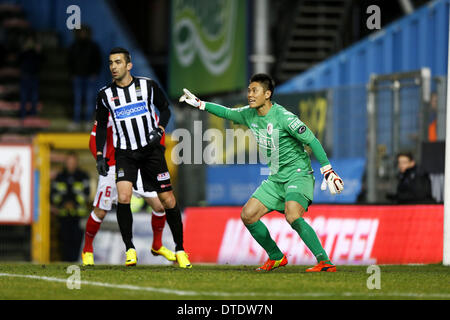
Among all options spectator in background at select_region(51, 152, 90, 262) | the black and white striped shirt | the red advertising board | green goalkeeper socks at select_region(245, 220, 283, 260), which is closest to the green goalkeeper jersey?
green goalkeeper socks at select_region(245, 220, 283, 260)

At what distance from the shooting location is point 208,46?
78.3ft

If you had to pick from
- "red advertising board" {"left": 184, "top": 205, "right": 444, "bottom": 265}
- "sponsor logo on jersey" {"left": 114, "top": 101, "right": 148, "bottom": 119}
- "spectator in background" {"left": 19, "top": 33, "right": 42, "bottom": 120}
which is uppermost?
"spectator in background" {"left": 19, "top": 33, "right": 42, "bottom": 120}

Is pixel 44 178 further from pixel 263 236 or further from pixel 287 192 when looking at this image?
pixel 287 192

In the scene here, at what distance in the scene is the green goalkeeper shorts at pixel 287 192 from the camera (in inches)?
394

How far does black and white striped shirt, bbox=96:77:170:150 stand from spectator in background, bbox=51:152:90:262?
29.6 ft

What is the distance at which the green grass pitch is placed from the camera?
784 cm

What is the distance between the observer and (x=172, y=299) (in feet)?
24.9

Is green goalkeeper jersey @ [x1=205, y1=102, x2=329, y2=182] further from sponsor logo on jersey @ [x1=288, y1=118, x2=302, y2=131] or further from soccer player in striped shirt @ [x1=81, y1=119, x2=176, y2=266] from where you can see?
soccer player in striped shirt @ [x1=81, y1=119, x2=176, y2=266]

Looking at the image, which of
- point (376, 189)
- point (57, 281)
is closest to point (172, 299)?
point (57, 281)

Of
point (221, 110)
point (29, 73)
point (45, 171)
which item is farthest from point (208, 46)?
point (221, 110)

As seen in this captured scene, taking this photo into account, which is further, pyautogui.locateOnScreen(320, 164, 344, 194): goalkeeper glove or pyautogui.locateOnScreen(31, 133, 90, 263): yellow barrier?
pyautogui.locateOnScreen(31, 133, 90, 263): yellow barrier

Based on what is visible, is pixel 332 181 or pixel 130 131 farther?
pixel 130 131

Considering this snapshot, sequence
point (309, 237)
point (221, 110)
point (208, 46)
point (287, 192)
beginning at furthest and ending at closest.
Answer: point (208, 46)
point (221, 110)
point (287, 192)
point (309, 237)

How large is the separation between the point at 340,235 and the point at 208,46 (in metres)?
10.1
